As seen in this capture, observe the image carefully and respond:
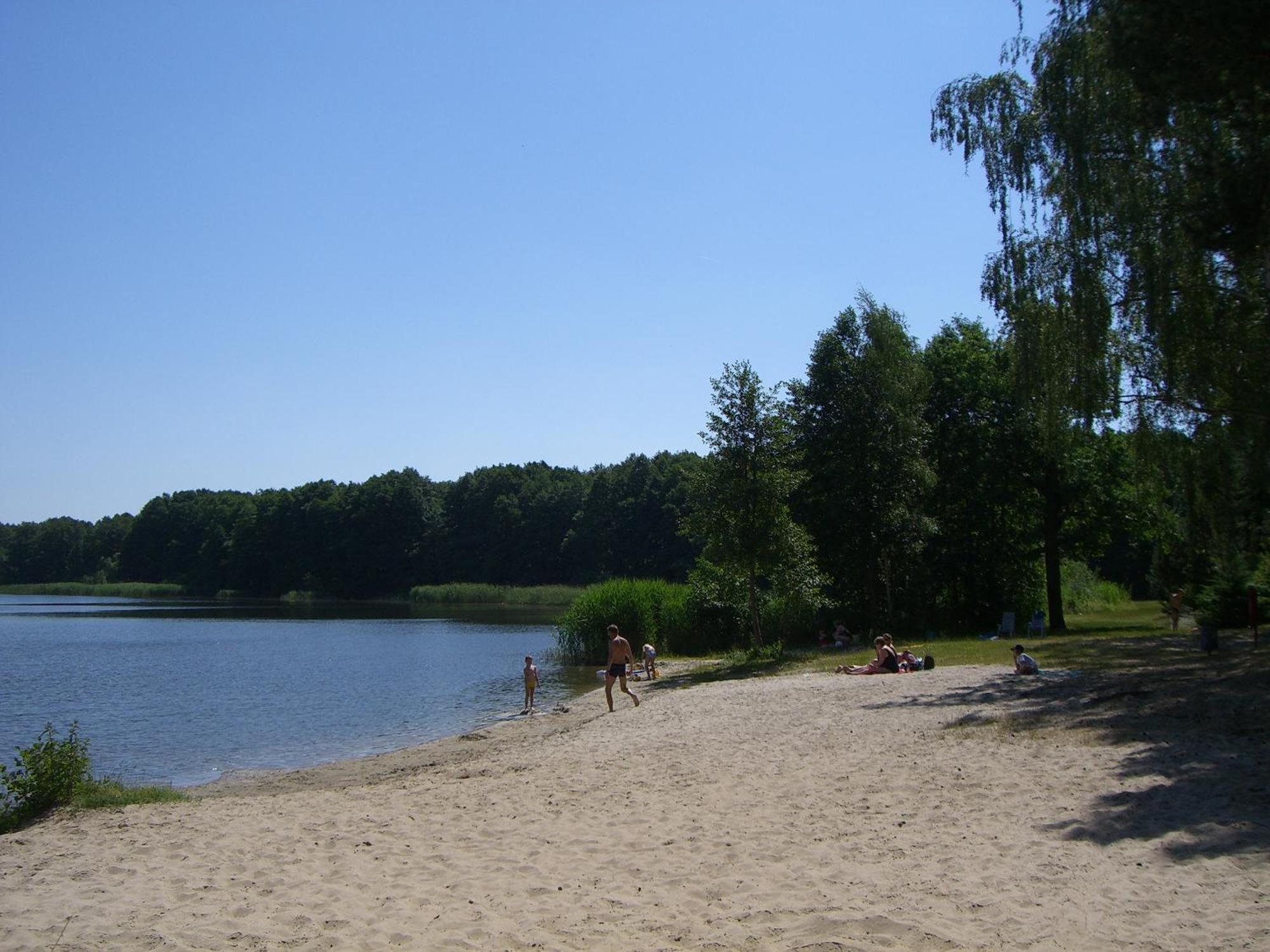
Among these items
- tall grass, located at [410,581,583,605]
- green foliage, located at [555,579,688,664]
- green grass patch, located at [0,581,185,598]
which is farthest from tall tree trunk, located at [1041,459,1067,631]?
green grass patch, located at [0,581,185,598]

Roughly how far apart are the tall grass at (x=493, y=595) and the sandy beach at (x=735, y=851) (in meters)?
66.7

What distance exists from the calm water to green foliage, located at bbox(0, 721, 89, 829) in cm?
387

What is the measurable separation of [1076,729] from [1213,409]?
8.12 metres

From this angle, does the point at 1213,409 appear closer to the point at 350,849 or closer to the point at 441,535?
the point at 350,849

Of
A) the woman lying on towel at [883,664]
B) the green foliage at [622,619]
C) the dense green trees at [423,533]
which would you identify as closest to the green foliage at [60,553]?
the dense green trees at [423,533]

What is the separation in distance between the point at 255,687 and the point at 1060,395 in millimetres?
23030

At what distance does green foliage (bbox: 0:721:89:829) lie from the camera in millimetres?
11906

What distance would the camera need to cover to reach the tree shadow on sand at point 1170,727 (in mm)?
8367

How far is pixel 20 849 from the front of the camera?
987 centimetres

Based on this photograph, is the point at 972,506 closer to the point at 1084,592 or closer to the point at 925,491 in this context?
the point at 925,491

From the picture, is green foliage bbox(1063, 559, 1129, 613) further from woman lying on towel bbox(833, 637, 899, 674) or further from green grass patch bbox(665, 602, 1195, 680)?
woman lying on towel bbox(833, 637, 899, 674)

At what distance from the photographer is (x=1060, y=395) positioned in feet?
62.9

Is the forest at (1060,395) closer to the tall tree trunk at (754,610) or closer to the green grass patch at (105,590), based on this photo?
the tall tree trunk at (754,610)

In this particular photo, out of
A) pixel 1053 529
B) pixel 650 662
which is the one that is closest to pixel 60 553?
pixel 650 662
